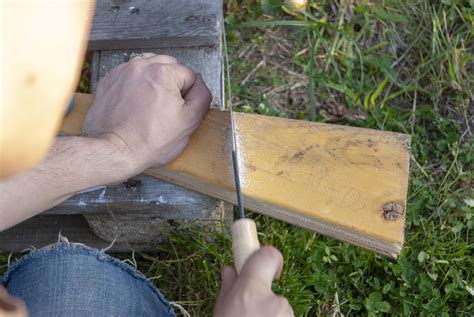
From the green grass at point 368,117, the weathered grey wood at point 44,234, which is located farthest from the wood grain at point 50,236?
the green grass at point 368,117

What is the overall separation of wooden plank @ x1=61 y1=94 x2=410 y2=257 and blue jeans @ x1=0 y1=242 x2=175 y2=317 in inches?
12.9

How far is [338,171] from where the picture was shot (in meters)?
1.61

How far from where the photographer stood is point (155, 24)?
190cm

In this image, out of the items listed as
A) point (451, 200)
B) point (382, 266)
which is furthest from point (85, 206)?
point (451, 200)

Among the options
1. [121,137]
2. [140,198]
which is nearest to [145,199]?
[140,198]

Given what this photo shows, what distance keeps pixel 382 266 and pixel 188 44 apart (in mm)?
1037

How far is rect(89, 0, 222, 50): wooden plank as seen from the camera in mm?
1886

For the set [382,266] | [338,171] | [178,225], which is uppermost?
[338,171]

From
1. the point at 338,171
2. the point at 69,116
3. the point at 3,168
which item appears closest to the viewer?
the point at 3,168

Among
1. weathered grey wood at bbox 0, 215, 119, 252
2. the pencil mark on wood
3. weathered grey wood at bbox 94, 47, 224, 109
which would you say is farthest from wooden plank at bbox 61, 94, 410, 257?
weathered grey wood at bbox 0, 215, 119, 252

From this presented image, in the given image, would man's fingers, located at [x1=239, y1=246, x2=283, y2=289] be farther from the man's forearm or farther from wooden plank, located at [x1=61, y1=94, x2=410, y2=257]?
the man's forearm

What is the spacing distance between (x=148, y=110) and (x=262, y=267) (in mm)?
550

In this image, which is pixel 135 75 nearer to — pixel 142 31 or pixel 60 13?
pixel 142 31

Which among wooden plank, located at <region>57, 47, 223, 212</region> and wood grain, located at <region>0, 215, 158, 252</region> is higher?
wooden plank, located at <region>57, 47, 223, 212</region>
